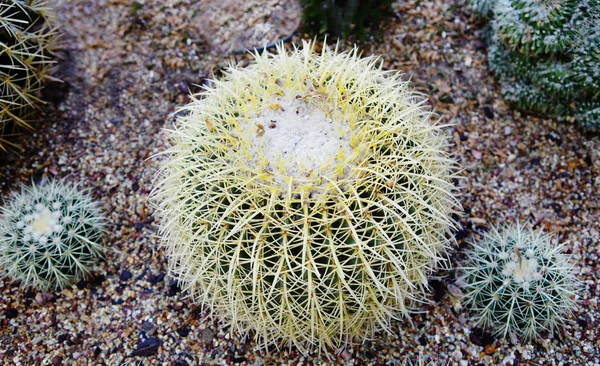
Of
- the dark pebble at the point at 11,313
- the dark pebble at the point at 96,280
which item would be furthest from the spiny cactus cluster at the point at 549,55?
the dark pebble at the point at 11,313

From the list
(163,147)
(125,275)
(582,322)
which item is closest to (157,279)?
(125,275)

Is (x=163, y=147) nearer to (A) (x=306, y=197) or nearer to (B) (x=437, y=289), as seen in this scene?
(A) (x=306, y=197)

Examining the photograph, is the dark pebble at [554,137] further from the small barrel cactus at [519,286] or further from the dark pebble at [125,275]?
A: the dark pebble at [125,275]

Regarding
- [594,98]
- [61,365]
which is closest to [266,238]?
[61,365]

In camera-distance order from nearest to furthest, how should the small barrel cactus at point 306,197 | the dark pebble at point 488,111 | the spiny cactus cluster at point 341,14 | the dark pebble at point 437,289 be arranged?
the small barrel cactus at point 306,197, the dark pebble at point 437,289, the dark pebble at point 488,111, the spiny cactus cluster at point 341,14

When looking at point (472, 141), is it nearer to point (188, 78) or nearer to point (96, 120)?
point (188, 78)

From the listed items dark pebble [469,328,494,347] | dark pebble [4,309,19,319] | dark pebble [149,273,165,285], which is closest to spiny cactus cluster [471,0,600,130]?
dark pebble [469,328,494,347]

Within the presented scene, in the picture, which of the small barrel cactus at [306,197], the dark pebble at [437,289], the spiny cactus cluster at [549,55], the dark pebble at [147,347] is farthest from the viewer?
the spiny cactus cluster at [549,55]
